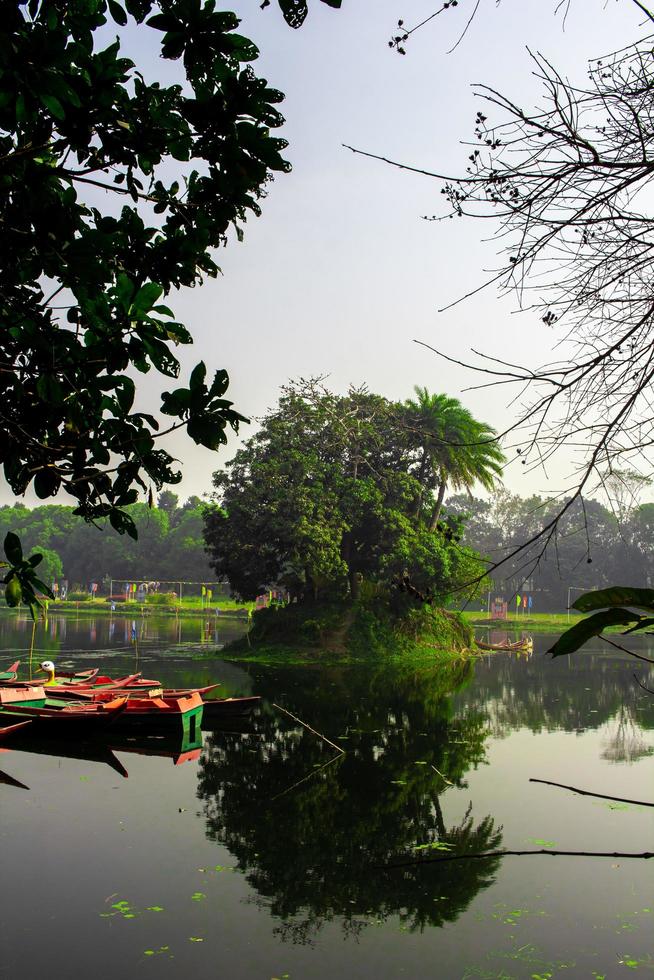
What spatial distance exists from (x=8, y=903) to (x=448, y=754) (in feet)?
26.0

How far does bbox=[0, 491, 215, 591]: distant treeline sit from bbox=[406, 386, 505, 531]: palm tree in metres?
35.5

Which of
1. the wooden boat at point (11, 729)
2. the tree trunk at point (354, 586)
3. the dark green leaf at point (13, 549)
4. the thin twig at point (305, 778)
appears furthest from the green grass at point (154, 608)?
the dark green leaf at point (13, 549)

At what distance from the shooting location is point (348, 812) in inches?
398

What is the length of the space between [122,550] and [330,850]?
207 feet

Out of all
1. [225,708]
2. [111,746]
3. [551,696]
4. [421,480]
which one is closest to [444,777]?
[225,708]

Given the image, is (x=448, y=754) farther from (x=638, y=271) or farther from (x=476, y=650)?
(x=476, y=650)

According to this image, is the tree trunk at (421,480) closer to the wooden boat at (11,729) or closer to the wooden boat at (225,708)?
the wooden boat at (225,708)

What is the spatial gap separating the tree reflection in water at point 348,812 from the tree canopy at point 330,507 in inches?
335

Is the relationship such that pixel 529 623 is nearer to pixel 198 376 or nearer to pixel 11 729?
pixel 11 729

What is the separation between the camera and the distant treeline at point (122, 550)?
67312mm

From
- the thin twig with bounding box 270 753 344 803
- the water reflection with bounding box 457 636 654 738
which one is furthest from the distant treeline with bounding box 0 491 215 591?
the thin twig with bounding box 270 753 344 803

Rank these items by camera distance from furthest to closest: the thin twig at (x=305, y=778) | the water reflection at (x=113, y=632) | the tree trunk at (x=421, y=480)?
the water reflection at (x=113, y=632), the tree trunk at (x=421, y=480), the thin twig at (x=305, y=778)

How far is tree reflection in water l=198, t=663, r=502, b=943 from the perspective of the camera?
7438 mm

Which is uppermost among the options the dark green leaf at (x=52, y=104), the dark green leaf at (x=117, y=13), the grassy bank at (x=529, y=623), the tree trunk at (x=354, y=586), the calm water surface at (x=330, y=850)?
the dark green leaf at (x=117, y=13)
